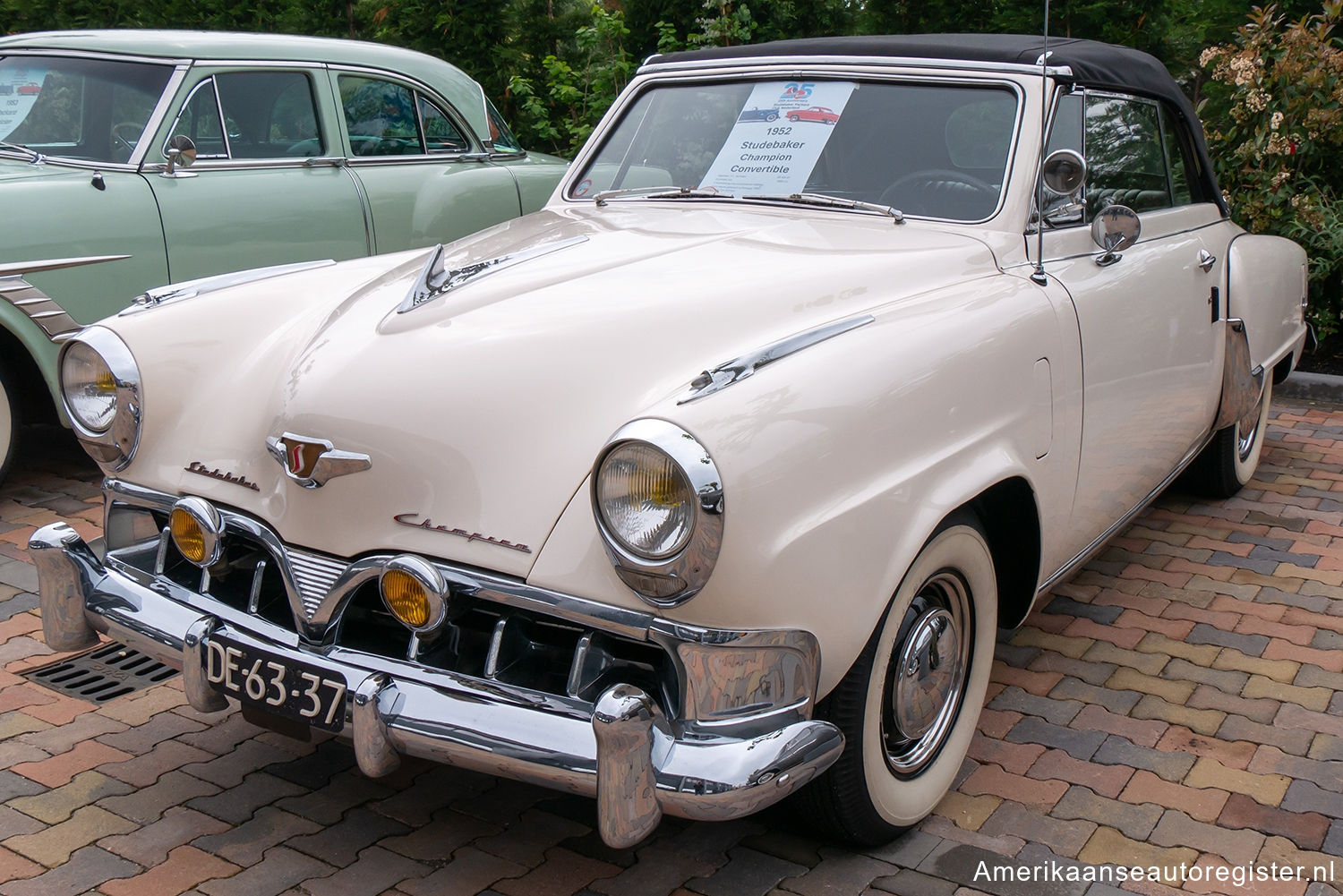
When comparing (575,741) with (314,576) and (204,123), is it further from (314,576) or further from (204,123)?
(204,123)

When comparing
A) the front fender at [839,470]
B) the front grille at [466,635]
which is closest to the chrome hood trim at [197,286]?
the front grille at [466,635]

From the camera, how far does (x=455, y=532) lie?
2.20m

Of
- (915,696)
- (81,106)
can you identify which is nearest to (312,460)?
(915,696)

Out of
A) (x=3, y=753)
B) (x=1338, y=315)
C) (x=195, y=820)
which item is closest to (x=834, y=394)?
(x=195, y=820)

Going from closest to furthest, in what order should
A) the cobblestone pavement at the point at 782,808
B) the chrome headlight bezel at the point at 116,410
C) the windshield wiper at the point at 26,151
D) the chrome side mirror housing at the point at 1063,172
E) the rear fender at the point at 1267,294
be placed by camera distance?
the cobblestone pavement at the point at 782,808
the chrome headlight bezel at the point at 116,410
the chrome side mirror housing at the point at 1063,172
the rear fender at the point at 1267,294
the windshield wiper at the point at 26,151

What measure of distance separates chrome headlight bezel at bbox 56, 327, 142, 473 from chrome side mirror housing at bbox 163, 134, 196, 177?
98.5 inches

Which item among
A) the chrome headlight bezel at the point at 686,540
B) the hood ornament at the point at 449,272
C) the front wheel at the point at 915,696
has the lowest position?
the front wheel at the point at 915,696

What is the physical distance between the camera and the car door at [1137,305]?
3107 mm

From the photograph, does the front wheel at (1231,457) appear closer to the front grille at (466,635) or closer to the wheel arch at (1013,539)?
the wheel arch at (1013,539)

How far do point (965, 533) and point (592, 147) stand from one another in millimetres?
1985

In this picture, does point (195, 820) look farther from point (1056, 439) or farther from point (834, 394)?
point (1056, 439)

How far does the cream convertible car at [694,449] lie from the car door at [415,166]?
2.53 metres

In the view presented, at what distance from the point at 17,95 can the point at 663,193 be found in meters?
3.40

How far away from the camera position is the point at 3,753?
2914 mm
